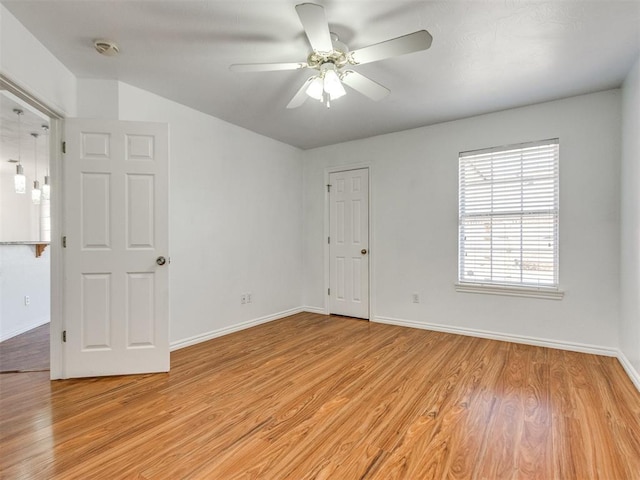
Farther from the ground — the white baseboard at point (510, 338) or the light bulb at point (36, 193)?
the light bulb at point (36, 193)

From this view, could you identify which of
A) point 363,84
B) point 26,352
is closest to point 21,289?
point 26,352

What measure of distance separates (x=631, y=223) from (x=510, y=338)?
155 cm

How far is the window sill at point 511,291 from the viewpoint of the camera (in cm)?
331

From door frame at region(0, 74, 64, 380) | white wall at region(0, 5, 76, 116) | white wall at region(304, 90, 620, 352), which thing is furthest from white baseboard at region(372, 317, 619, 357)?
white wall at region(0, 5, 76, 116)

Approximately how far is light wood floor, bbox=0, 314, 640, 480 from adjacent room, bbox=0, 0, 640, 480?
0.06 feet

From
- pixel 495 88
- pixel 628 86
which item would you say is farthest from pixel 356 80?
pixel 628 86

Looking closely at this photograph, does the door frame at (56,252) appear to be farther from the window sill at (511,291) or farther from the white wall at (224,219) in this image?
the window sill at (511,291)

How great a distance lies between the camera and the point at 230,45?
2324 mm

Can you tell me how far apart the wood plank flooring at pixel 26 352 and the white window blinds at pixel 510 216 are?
441cm

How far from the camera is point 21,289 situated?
416cm

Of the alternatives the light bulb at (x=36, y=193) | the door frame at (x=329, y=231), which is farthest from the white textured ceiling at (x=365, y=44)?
the light bulb at (x=36, y=193)

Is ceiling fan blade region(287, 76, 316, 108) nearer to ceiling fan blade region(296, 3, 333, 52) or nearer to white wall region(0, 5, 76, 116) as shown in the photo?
ceiling fan blade region(296, 3, 333, 52)

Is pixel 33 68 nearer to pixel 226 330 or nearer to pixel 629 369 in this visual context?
pixel 226 330

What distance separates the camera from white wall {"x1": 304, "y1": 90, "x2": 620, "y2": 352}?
3.10 metres
